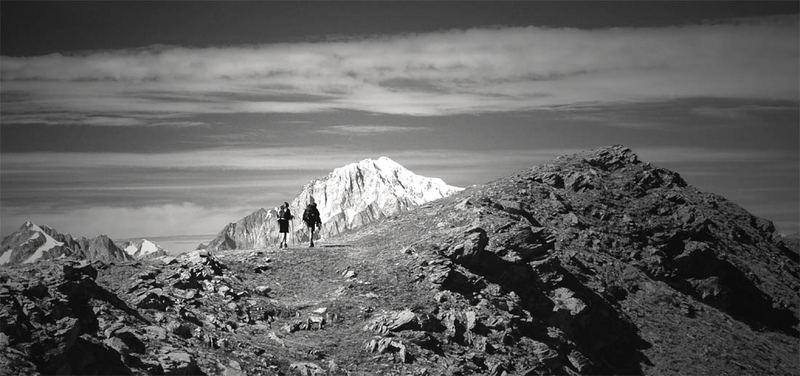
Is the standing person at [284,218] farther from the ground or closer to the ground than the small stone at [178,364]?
farther from the ground

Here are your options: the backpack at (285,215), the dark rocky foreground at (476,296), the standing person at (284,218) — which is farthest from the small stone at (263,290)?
the backpack at (285,215)

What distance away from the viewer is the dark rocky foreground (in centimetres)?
2622

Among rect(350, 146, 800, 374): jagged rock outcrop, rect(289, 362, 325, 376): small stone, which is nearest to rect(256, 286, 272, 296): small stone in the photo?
rect(350, 146, 800, 374): jagged rock outcrop

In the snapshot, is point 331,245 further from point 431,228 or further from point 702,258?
point 702,258

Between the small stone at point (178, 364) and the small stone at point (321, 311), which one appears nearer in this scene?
the small stone at point (178, 364)

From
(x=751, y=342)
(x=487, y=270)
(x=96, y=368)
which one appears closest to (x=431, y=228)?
(x=487, y=270)

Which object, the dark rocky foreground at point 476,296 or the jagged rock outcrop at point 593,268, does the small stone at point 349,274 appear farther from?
the jagged rock outcrop at point 593,268

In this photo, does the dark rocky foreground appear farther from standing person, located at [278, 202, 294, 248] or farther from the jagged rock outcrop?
standing person, located at [278, 202, 294, 248]

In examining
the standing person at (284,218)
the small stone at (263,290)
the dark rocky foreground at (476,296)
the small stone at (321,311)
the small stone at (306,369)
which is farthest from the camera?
the standing person at (284,218)

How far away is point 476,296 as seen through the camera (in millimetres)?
37469

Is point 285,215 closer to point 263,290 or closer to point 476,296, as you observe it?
point 263,290

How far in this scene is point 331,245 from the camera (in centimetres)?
4694

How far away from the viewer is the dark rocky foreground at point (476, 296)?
26219 millimetres

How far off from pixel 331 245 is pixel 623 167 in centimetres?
3113
